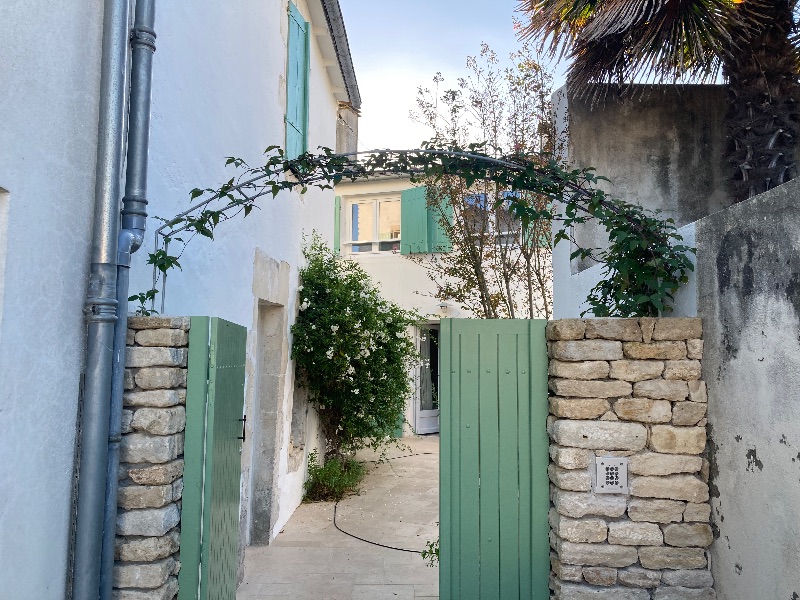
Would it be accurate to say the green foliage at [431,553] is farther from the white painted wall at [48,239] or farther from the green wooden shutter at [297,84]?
the green wooden shutter at [297,84]

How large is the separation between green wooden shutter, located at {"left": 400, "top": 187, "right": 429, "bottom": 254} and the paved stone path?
5112 millimetres

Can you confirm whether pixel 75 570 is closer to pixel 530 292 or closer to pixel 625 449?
pixel 625 449

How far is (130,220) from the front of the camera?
9.23 ft

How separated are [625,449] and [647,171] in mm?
2914

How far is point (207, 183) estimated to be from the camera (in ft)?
13.7

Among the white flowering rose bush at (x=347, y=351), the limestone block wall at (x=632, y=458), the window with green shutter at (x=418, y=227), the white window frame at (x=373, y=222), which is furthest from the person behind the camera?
the white window frame at (x=373, y=222)

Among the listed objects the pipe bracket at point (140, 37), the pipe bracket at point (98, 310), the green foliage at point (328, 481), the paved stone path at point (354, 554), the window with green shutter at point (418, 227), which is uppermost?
the window with green shutter at point (418, 227)

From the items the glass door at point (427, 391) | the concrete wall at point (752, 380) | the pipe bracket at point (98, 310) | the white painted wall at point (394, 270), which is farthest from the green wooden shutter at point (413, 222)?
the pipe bracket at point (98, 310)

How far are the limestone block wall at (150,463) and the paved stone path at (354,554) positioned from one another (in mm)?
1972

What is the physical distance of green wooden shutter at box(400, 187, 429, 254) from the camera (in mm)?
11875

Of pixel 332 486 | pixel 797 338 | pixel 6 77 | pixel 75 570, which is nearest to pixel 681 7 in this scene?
pixel 797 338

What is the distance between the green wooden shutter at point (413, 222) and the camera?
1188cm

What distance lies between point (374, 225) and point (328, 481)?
6.53 meters

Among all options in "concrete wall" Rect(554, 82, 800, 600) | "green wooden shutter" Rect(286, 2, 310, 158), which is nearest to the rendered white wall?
"concrete wall" Rect(554, 82, 800, 600)
